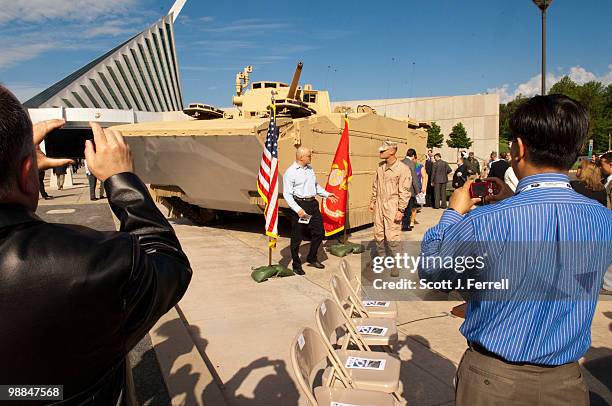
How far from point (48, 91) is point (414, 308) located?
43127 millimetres

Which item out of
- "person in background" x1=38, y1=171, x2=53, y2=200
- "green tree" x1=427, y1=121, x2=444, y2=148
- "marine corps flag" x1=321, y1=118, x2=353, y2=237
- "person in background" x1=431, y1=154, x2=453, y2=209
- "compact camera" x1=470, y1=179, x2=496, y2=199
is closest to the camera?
"person in background" x1=38, y1=171, x2=53, y2=200

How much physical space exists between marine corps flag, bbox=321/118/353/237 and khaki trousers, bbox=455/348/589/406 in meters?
5.71

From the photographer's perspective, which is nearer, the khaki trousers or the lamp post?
the khaki trousers

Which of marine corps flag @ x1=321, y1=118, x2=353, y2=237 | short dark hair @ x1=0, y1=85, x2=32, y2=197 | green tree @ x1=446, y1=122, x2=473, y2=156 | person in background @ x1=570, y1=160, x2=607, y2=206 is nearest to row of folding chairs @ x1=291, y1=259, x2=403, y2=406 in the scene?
short dark hair @ x1=0, y1=85, x2=32, y2=197

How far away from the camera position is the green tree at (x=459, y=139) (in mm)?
34487

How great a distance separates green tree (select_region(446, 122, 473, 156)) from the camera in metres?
34.5

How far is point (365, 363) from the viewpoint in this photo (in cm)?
306

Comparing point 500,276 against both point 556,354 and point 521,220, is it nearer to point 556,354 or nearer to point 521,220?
point 521,220

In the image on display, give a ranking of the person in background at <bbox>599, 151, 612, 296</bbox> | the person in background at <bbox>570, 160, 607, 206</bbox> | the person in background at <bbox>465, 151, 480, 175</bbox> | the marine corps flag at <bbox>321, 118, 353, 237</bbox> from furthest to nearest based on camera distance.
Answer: the person in background at <bbox>465, 151, 480, 175</bbox>, the marine corps flag at <bbox>321, 118, 353, 237</bbox>, the person in background at <bbox>570, 160, 607, 206</bbox>, the person in background at <bbox>599, 151, 612, 296</bbox>

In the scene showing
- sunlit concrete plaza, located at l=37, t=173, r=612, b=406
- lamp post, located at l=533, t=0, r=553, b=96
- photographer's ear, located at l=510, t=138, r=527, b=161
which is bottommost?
sunlit concrete plaza, located at l=37, t=173, r=612, b=406

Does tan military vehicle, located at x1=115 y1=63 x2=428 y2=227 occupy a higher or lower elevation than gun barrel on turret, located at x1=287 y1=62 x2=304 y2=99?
lower

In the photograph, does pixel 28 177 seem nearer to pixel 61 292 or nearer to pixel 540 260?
pixel 61 292

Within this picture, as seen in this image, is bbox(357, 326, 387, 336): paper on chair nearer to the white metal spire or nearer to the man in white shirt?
the man in white shirt

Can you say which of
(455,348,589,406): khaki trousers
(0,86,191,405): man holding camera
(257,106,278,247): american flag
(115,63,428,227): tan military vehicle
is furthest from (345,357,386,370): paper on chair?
(115,63,428,227): tan military vehicle
